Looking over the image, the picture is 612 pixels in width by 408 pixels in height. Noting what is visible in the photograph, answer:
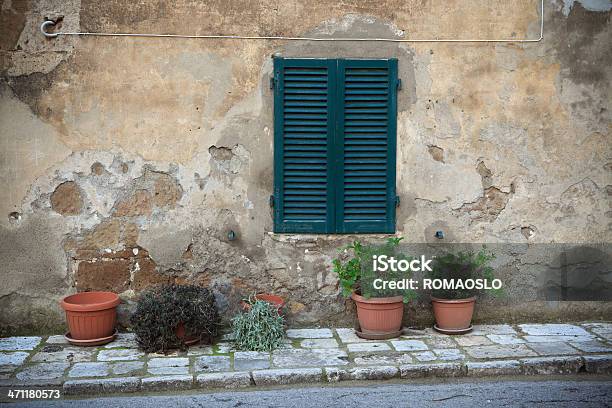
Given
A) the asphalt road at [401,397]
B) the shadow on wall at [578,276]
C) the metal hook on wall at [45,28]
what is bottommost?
the asphalt road at [401,397]

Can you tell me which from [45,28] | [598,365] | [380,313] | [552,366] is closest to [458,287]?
[380,313]

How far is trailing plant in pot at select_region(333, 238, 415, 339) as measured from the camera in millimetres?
7457

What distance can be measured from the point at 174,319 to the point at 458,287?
2.97m

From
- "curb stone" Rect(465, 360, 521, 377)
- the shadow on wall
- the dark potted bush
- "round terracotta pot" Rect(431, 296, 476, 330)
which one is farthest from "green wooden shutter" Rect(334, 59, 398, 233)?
the shadow on wall

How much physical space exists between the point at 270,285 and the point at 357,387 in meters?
1.84

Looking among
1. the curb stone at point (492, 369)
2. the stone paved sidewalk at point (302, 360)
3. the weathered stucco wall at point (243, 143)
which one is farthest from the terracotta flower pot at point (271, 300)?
the curb stone at point (492, 369)

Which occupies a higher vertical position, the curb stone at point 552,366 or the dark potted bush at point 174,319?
the dark potted bush at point 174,319

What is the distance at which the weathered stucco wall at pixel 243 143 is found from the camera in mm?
7551

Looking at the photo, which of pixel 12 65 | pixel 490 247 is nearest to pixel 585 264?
pixel 490 247

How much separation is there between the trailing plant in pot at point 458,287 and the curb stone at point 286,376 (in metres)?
1.75

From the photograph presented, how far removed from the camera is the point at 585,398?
6.07 meters

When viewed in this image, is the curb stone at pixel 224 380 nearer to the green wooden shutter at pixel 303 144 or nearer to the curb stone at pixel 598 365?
the green wooden shutter at pixel 303 144

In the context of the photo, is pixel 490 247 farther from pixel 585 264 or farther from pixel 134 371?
pixel 134 371

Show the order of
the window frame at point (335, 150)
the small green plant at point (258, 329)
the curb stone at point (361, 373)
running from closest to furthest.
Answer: the curb stone at point (361, 373) → the small green plant at point (258, 329) → the window frame at point (335, 150)
